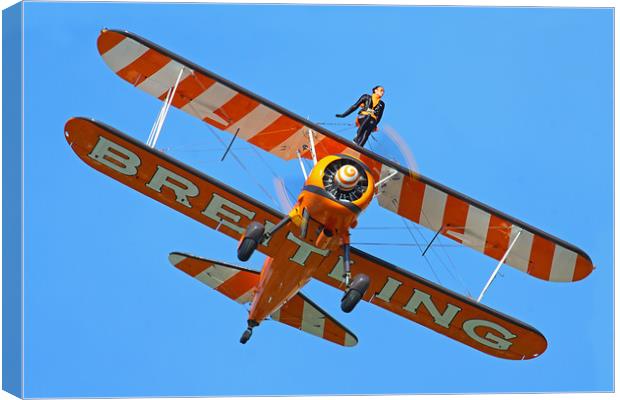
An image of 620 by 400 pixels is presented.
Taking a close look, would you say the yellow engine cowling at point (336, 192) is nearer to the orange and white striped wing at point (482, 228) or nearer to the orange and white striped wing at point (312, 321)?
the orange and white striped wing at point (482, 228)

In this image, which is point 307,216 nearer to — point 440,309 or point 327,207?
point 327,207

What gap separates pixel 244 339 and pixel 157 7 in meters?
3.53

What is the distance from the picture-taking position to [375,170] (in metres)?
13.0

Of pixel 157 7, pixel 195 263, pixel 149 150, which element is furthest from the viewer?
pixel 195 263

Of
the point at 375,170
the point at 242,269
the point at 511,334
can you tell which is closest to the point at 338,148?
the point at 375,170

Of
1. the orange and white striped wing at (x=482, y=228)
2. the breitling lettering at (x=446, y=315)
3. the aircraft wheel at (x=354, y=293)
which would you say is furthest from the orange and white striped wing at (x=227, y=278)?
the aircraft wheel at (x=354, y=293)

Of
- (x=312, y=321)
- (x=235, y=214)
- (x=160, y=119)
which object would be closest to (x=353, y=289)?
(x=235, y=214)

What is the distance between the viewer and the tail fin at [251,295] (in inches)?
542

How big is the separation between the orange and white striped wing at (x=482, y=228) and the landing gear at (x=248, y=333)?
189 cm

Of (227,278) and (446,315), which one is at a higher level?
(446,315)

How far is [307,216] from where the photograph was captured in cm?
1182

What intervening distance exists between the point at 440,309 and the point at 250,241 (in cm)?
267

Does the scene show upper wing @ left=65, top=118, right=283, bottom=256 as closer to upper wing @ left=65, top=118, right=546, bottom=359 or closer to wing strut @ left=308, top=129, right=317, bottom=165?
upper wing @ left=65, top=118, right=546, bottom=359

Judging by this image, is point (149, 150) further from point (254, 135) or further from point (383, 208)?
point (383, 208)
